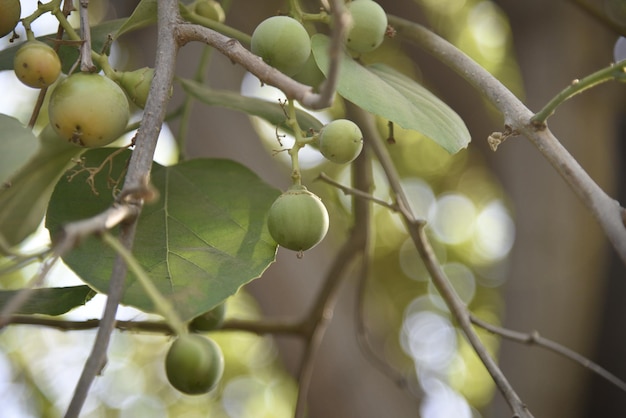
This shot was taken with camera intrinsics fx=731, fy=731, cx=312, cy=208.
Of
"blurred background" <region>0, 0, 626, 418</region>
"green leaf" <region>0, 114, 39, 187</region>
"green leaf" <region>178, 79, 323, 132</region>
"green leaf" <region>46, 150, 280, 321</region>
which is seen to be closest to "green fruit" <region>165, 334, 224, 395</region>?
"green leaf" <region>46, 150, 280, 321</region>

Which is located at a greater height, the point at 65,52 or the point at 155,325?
the point at 65,52

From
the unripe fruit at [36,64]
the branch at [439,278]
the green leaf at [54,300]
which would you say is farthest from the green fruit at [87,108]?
the branch at [439,278]

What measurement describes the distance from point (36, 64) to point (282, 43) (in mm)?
184

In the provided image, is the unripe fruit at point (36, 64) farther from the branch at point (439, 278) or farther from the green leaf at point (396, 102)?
the branch at point (439, 278)

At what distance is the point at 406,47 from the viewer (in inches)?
80.1

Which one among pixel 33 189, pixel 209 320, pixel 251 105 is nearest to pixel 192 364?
pixel 209 320

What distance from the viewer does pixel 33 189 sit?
2.98 feet

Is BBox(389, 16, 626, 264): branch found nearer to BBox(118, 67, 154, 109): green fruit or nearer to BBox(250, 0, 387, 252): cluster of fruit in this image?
BBox(250, 0, 387, 252): cluster of fruit

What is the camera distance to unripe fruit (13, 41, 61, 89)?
0.54 m

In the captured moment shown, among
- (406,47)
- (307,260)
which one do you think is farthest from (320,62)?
(406,47)

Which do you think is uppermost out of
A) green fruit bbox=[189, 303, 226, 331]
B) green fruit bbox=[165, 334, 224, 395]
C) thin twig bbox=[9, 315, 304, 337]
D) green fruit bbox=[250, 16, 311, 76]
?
green fruit bbox=[250, 16, 311, 76]

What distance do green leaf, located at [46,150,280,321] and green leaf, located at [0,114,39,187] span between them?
0.12 m

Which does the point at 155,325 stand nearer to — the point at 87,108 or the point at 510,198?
the point at 87,108

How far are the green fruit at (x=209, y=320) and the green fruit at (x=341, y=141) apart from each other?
0.79 feet
